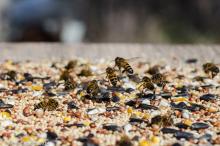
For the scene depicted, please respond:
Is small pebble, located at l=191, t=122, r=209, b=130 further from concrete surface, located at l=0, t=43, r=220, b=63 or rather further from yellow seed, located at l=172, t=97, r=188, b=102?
concrete surface, located at l=0, t=43, r=220, b=63

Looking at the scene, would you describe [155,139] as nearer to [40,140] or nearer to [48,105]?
[40,140]

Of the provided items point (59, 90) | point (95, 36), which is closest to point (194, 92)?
point (59, 90)

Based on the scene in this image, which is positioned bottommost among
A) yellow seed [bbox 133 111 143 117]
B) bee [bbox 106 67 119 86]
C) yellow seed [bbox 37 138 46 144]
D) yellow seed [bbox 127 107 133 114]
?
yellow seed [bbox 37 138 46 144]

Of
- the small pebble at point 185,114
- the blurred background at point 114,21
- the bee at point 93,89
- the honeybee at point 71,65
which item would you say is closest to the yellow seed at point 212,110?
the small pebble at point 185,114

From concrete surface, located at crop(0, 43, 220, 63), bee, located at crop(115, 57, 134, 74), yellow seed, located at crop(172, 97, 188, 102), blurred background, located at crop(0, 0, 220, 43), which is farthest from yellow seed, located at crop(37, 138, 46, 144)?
blurred background, located at crop(0, 0, 220, 43)

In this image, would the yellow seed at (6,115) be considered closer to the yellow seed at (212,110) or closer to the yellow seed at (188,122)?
the yellow seed at (188,122)

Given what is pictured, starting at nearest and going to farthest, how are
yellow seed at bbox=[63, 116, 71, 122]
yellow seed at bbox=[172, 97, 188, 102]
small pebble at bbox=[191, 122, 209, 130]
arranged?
1. small pebble at bbox=[191, 122, 209, 130]
2. yellow seed at bbox=[63, 116, 71, 122]
3. yellow seed at bbox=[172, 97, 188, 102]

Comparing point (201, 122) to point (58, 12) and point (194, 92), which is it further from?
point (58, 12)
